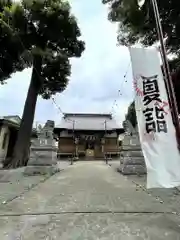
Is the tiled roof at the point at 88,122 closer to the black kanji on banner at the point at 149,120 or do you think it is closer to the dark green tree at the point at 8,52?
the dark green tree at the point at 8,52

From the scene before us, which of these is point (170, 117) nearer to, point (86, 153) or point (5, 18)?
point (5, 18)

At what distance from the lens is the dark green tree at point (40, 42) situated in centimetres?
1436

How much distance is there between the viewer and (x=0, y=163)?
63.0 ft

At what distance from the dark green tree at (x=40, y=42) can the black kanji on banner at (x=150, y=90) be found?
1210cm

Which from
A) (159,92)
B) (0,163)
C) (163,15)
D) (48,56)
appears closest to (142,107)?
(159,92)

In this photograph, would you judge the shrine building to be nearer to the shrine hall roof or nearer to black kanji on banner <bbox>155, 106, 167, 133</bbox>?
the shrine hall roof

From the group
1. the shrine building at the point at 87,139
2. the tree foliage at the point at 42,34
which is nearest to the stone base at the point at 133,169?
the tree foliage at the point at 42,34

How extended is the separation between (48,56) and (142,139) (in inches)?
516

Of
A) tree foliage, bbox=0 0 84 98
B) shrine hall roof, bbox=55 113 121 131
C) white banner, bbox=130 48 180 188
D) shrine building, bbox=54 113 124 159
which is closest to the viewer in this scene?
white banner, bbox=130 48 180 188

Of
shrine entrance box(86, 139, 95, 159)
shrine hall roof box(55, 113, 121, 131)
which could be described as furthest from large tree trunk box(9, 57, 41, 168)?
shrine entrance box(86, 139, 95, 159)

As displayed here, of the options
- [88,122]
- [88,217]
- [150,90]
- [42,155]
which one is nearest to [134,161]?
[42,155]

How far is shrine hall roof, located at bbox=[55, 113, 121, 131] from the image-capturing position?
30078 mm

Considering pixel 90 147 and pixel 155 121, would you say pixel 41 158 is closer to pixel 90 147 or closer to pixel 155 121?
pixel 155 121

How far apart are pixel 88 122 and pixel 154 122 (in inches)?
1159
